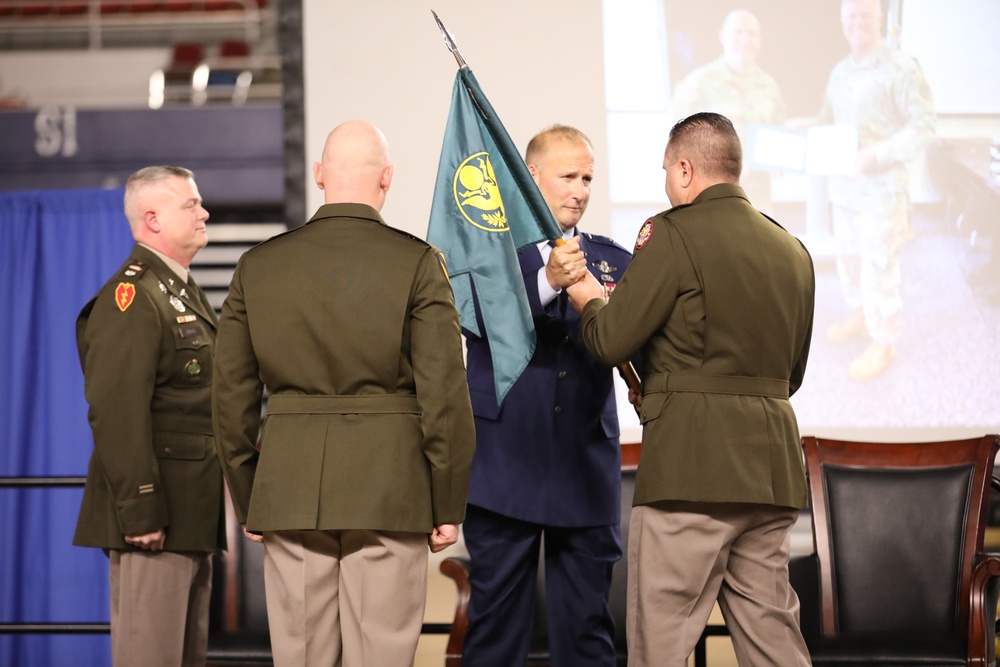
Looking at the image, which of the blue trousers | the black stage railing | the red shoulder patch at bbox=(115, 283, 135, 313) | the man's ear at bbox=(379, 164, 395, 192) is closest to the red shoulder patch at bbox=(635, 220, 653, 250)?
the man's ear at bbox=(379, 164, 395, 192)

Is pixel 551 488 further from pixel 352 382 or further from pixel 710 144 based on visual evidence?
pixel 710 144

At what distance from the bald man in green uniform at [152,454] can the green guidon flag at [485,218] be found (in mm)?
754

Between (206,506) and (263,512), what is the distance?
0.68 m

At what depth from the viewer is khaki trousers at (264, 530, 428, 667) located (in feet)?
6.98

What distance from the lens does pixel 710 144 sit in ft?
7.89

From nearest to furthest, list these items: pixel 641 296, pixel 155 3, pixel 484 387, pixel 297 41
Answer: pixel 641 296 → pixel 484 387 → pixel 297 41 → pixel 155 3

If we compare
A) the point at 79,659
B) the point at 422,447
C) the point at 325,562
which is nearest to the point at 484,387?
the point at 422,447

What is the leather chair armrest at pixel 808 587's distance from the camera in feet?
11.1

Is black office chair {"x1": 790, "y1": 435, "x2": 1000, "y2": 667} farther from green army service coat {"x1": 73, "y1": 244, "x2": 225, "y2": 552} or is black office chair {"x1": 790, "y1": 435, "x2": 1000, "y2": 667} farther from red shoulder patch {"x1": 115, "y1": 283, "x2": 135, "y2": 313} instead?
red shoulder patch {"x1": 115, "y1": 283, "x2": 135, "y2": 313}

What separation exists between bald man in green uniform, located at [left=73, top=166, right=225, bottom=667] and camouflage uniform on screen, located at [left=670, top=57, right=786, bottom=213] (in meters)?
2.73

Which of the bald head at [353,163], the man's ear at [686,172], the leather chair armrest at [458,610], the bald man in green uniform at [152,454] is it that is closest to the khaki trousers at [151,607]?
the bald man in green uniform at [152,454]

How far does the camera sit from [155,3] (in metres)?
8.30

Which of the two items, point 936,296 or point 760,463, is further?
point 936,296

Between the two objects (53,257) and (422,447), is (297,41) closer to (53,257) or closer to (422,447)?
(53,257)
